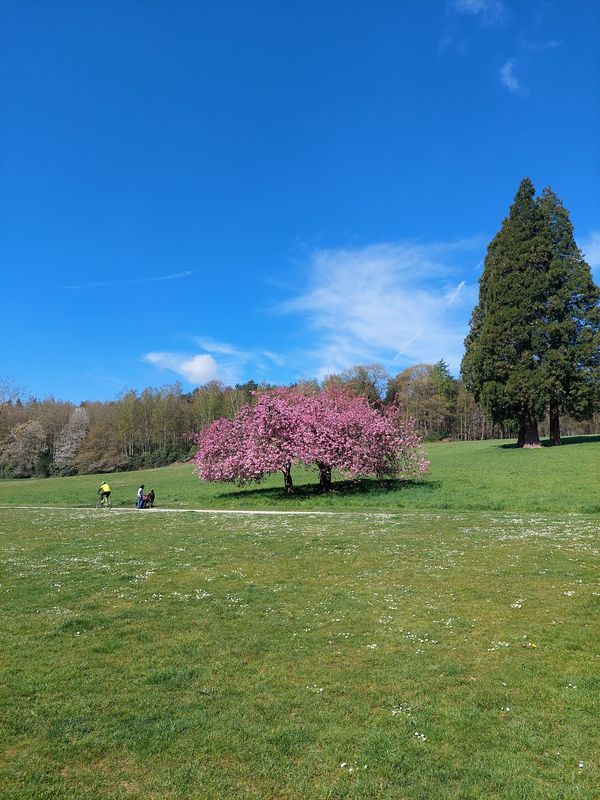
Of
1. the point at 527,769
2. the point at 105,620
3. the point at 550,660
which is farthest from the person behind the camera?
the point at 105,620

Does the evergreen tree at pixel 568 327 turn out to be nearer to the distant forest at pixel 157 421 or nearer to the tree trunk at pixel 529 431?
the tree trunk at pixel 529 431

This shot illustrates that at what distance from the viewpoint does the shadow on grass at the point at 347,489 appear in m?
30.0

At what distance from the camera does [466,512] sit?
22344 millimetres

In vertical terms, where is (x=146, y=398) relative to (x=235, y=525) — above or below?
above

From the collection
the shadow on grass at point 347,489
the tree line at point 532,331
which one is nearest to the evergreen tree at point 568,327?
the tree line at point 532,331

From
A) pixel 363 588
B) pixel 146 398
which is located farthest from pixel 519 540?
pixel 146 398

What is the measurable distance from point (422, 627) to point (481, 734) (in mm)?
2888

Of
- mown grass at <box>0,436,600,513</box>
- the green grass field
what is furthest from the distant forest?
the green grass field

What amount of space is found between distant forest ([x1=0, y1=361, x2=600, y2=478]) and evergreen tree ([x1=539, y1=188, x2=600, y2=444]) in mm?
39519

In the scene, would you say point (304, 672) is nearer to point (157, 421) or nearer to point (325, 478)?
point (325, 478)

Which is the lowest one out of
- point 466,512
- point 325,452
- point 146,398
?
point 466,512

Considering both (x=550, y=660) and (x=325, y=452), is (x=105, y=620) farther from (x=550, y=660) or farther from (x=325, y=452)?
(x=325, y=452)

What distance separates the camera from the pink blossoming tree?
29109 millimetres

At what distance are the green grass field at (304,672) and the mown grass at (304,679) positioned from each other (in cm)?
3
